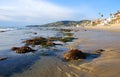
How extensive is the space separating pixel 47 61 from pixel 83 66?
2267 millimetres

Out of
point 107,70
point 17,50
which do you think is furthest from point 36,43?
point 107,70

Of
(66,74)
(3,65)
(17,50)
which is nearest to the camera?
(66,74)

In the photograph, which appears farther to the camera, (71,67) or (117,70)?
(71,67)

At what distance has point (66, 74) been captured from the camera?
9000 millimetres

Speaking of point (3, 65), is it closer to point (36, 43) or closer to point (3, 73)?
point (3, 73)

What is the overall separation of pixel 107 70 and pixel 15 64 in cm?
460

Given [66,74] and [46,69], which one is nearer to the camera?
[66,74]

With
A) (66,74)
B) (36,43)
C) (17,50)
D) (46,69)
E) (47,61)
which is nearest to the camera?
(66,74)

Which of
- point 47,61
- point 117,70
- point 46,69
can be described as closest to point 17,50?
point 47,61

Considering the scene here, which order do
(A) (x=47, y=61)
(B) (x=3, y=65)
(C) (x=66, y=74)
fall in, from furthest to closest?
(A) (x=47, y=61), (B) (x=3, y=65), (C) (x=66, y=74)

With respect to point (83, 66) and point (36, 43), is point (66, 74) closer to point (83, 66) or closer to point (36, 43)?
point (83, 66)

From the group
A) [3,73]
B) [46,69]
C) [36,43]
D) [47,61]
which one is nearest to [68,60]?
[47,61]

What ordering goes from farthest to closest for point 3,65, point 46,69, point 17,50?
1. point 17,50
2. point 3,65
3. point 46,69

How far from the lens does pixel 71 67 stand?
10.2 metres
